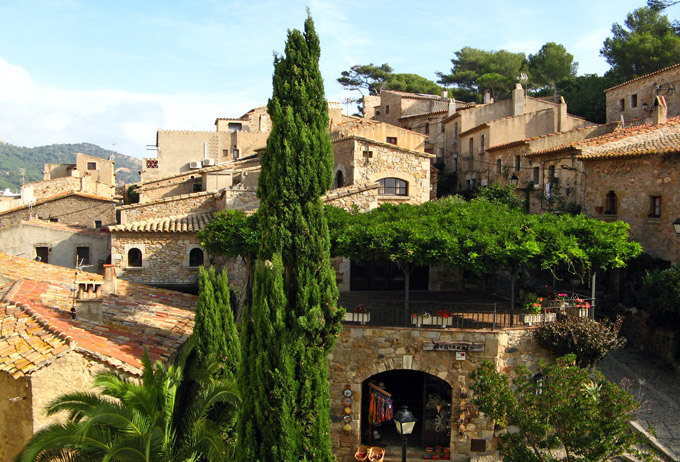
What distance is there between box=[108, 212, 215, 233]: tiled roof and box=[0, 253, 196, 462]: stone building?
11.8 feet

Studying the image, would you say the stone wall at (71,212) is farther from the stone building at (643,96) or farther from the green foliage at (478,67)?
the green foliage at (478,67)

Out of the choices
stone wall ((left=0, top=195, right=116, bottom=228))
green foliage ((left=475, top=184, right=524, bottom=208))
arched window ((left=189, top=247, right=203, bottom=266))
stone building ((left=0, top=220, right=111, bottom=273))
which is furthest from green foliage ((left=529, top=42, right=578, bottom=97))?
stone building ((left=0, top=220, right=111, bottom=273))

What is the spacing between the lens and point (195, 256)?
2259cm

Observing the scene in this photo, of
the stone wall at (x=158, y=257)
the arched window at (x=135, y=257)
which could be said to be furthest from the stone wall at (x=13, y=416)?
the arched window at (x=135, y=257)

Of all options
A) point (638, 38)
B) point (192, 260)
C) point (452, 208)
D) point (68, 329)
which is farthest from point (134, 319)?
point (638, 38)

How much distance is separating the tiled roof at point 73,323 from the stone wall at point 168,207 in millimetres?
4146

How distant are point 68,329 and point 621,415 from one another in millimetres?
10972

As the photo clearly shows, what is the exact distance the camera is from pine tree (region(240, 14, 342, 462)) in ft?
36.6

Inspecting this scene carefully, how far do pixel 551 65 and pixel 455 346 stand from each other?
4321 centimetres

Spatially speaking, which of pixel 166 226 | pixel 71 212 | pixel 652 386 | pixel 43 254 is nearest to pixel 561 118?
pixel 652 386

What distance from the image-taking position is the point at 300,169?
39.9 feet

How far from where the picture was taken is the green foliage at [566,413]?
1090 cm

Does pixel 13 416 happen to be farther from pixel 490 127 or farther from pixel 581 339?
pixel 490 127

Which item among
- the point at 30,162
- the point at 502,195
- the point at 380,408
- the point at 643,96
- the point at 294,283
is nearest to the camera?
the point at 294,283
